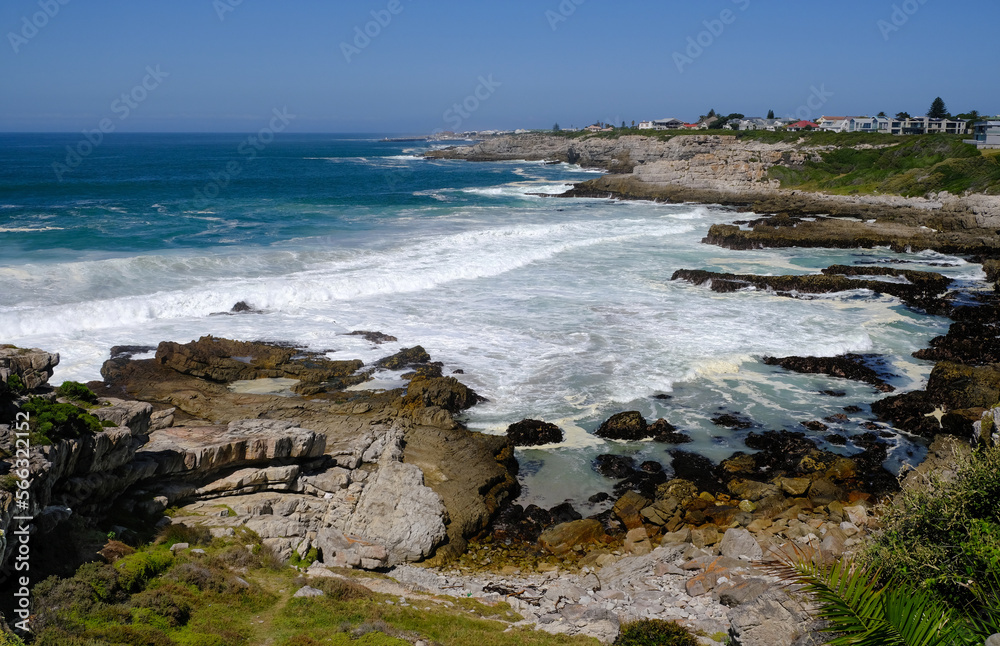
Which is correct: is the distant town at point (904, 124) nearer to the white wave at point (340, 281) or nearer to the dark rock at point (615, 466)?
the white wave at point (340, 281)

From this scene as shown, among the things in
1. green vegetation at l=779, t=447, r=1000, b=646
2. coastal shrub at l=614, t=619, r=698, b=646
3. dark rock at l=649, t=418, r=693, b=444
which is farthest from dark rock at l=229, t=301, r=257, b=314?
green vegetation at l=779, t=447, r=1000, b=646

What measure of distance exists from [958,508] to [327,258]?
28494 millimetres

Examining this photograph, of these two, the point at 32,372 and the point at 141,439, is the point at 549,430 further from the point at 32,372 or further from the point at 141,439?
the point at 32,372

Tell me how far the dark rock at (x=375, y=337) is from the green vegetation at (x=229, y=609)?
11.3 m

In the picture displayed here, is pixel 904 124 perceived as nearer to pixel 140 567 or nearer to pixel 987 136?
pixel 987 136

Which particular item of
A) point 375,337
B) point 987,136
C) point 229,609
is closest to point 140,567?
point 229,609

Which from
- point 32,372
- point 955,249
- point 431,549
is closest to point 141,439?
point 32,372

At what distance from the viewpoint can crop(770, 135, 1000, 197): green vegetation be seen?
47562 mm

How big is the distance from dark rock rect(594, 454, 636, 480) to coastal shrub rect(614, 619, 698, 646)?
5391 millimetres

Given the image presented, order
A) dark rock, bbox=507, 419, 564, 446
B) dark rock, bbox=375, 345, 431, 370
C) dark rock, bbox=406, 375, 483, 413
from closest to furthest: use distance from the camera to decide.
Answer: dark rock, bbox=507, 419, 564, 446 < dark rock, bbox=406, 375, 483, 413 < dark rock, bbox=375, 345, 431, 370

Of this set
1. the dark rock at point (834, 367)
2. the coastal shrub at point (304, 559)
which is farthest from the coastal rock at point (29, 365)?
the dark rock at point (834, 367)

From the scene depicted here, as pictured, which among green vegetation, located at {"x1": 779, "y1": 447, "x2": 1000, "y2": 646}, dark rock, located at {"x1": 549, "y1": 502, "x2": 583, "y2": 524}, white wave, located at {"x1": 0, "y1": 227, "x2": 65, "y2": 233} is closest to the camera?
green vegetation, located at {"x1": 779, "y1": 447, "x2": 1000, "y2": 646}

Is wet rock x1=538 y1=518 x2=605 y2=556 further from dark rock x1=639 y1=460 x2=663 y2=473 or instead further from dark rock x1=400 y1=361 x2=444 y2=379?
dark rock x1=400 y1=361 x2=444 y2=379

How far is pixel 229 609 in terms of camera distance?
8102 mm
